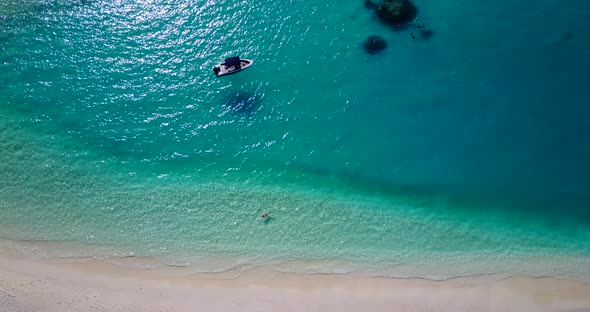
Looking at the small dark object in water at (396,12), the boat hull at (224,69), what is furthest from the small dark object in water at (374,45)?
the boat hull at (224,69)

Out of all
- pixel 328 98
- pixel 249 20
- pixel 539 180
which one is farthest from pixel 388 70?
pixel 539 180

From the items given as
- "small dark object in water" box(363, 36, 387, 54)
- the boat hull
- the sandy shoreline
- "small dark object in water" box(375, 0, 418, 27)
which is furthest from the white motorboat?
the sandy shoreline

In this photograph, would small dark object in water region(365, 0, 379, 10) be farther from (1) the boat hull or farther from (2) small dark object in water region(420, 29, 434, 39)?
(1) the boat hull

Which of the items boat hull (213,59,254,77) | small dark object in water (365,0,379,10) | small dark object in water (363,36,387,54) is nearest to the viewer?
boat hull (213,59,254,77)

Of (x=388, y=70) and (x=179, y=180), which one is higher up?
(x=388, y=70)

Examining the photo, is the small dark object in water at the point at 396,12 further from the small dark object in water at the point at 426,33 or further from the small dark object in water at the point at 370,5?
the small dark object in water at the point at 426,33

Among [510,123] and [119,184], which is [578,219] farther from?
[119,184]
